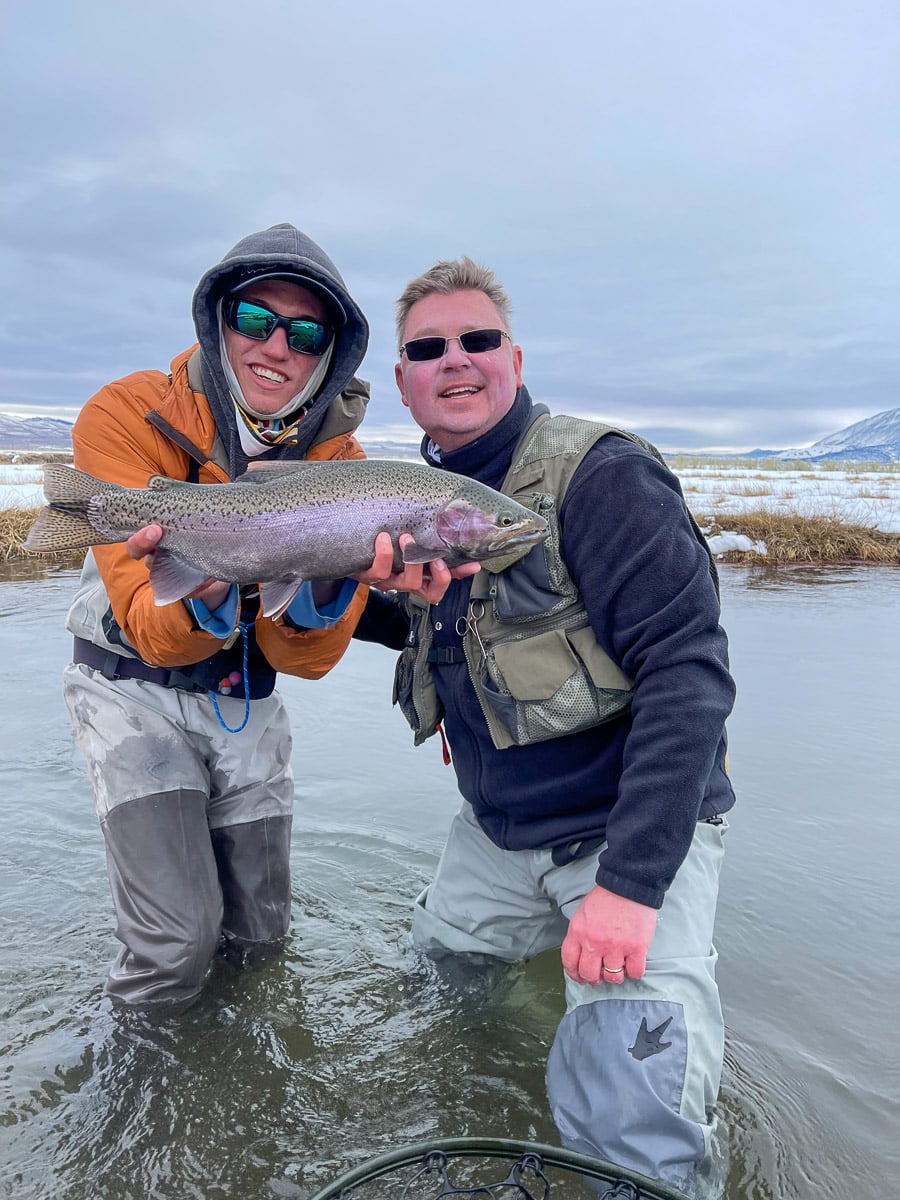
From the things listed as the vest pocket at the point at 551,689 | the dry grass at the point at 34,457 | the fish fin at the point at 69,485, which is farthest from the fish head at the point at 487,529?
the dry grass at the point at 34,457

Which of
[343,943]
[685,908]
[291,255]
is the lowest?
[343,943]

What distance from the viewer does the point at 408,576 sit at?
3338mm

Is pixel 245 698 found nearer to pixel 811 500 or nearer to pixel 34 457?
pixel 811 500

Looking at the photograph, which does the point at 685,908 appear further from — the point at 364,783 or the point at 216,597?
the point at 364,783

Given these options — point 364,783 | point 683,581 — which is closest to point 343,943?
point 364,783

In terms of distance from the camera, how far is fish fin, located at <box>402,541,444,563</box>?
3.29 m

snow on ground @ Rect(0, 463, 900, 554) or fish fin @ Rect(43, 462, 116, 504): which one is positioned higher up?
fish fin @ Rect(43, 462, 116, 504)

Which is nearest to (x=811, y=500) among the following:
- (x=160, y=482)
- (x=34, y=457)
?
(x=160, y=482)

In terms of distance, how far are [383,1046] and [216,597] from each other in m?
1.99

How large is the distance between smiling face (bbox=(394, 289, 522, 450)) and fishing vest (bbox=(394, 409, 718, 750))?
0.90ft

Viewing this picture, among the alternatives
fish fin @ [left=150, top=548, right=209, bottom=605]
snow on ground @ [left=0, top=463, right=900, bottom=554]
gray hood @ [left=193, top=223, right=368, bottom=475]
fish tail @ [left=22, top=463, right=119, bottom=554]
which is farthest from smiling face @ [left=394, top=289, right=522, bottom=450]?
snow on ground @ [left=0, top=463, right=900, bottom=554]

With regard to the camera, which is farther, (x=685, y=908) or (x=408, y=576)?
(x=408, y=576)

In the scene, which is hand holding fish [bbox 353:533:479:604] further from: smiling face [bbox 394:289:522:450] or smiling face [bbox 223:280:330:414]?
smiling face [bbox 223:280:330:414]

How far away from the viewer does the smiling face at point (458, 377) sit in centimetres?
368
